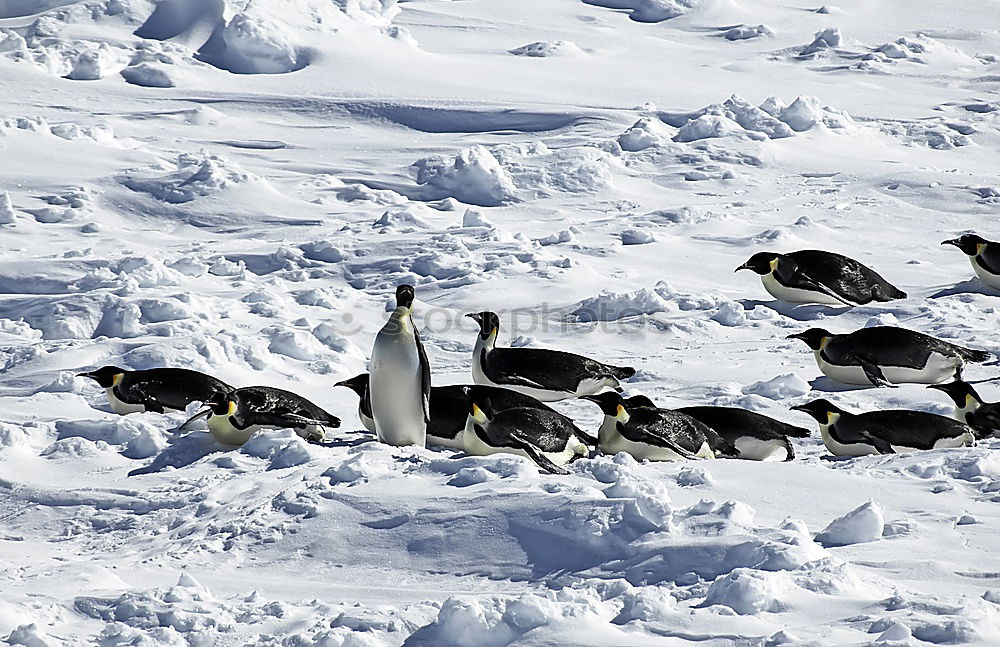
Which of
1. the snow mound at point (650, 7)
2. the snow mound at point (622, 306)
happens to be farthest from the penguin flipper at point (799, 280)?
the snow mound at point (650, 7)

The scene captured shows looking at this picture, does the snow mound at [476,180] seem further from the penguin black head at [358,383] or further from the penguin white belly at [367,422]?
the penguin white belly at [367,422]

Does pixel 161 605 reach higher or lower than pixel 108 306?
higher

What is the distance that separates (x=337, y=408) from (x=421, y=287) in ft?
7.22

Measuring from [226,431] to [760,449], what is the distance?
7.81 feet

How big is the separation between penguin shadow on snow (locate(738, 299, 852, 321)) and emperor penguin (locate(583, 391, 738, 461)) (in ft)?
9.06

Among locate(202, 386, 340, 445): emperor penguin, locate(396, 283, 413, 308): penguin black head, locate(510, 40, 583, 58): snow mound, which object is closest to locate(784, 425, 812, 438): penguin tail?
locate(396, 283, 413, 308): penguin black head

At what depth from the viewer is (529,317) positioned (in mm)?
8258

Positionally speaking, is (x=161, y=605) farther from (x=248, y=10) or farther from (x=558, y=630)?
(x=248, y=10)

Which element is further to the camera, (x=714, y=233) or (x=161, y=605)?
(x=714, y=233)

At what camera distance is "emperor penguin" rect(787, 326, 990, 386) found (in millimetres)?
6758

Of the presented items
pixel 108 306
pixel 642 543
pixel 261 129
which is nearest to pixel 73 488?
pixel 642 543

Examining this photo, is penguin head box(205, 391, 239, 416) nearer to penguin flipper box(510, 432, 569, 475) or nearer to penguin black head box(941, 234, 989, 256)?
penguin flipper box(510, 432, 569, 475)

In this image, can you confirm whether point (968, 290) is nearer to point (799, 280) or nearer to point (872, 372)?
point (799, 280)

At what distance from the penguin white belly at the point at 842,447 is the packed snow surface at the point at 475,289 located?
0.48ft
